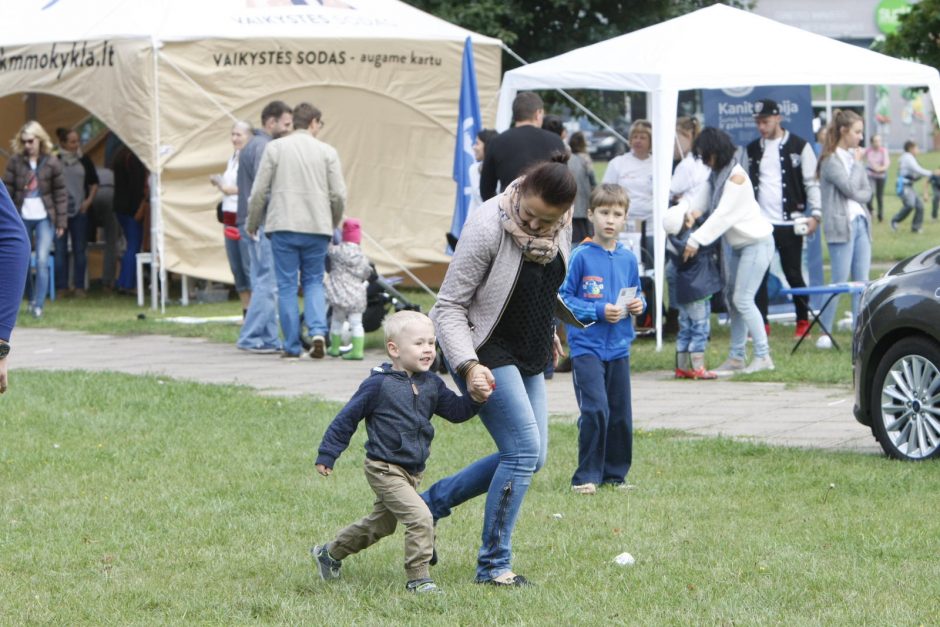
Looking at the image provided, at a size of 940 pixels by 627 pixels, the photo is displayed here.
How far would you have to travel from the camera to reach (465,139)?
1550 centimetres

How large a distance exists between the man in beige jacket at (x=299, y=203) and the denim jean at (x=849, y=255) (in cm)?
446

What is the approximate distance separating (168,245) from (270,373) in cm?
532

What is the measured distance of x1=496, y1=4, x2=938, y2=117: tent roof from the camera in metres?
13.4

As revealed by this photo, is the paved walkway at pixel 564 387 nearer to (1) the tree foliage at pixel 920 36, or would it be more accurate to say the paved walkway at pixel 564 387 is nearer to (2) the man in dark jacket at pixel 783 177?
(2) the man in dark jacket at pixel 783 177

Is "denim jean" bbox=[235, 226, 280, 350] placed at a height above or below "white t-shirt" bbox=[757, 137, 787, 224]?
below

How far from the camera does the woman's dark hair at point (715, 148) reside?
11898 millimetres

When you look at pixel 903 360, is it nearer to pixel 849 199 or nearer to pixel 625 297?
pixel 625 297

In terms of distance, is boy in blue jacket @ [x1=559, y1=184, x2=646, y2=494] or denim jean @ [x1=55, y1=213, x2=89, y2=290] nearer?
boy in blue jacket @ [x1=559, y1=184, x2=646, y2=494]

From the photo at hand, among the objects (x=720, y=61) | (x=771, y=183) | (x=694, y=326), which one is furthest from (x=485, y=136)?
(x=771, y=183)

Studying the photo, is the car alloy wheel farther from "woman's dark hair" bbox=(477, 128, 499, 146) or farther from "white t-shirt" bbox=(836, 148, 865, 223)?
"white t-shirt" bbox=(836, 148, 865, 223)

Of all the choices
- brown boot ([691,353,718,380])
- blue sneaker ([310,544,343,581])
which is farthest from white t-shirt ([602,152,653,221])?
blue sneaker ([310,544,343,581])

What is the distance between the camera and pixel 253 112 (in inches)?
711

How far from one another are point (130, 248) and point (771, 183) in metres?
9.15

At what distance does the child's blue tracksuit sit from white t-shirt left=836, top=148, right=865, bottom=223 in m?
6.43
